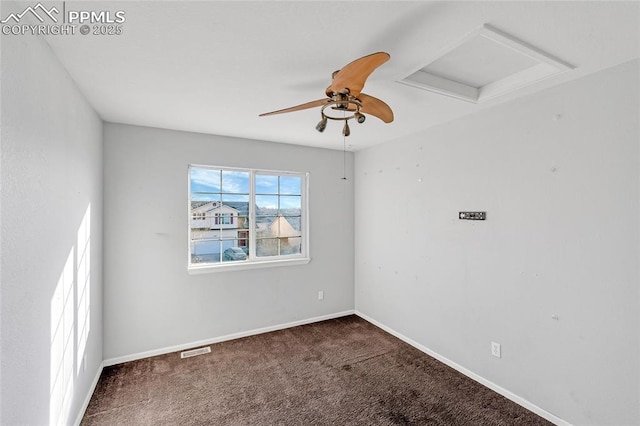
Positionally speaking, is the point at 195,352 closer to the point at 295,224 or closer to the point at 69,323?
the point at 69,323

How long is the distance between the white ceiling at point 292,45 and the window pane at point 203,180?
3.44 ft

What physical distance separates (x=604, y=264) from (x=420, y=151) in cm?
187

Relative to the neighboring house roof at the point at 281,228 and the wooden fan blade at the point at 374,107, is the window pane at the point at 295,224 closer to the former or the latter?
the neighboring house roof at the point at 281,228

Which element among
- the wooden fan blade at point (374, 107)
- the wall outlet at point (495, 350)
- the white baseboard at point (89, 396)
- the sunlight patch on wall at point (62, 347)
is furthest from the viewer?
the wall outlet at point (495, 350)

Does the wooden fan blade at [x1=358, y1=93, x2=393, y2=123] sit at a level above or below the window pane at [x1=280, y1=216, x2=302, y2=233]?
above

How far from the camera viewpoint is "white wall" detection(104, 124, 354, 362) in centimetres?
304

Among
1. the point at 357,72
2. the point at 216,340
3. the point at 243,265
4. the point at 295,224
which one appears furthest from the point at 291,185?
the point at 357,72

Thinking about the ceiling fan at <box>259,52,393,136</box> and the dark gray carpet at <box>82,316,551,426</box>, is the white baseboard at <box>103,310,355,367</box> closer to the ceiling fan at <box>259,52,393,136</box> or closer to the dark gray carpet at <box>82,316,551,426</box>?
the dark gray carpet at <box>82,316,551,426</box>

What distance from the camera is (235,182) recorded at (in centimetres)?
372

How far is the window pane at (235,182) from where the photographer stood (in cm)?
366

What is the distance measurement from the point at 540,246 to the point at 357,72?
1914mm
